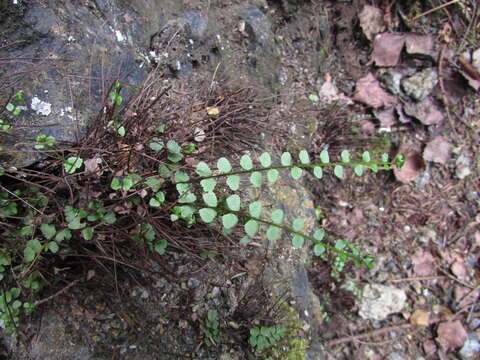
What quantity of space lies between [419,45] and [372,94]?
565mm

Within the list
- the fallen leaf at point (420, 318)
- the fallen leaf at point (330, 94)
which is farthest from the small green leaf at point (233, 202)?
the fallen leaf at point (420, 318)

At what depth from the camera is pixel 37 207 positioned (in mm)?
1565

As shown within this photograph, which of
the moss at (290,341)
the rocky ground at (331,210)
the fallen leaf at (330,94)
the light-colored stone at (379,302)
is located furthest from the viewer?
the fallen leaf at (330,94)

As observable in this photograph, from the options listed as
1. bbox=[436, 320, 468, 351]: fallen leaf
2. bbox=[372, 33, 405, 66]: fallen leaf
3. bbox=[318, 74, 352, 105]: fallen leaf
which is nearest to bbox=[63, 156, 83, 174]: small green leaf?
bbox=[318, 74, 352, 105]: fallen leaf

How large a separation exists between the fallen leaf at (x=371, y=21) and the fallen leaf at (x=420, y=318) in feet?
7.02

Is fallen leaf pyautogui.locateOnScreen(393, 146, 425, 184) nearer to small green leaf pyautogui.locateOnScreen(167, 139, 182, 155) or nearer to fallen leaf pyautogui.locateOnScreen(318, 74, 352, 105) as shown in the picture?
fallen leaf pyautogui.locateOnScreen(318, 74, 352, 105)

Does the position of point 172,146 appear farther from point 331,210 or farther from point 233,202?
point 331,210

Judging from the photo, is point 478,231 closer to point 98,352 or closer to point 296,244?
point 296,244

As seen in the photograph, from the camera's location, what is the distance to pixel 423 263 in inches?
116

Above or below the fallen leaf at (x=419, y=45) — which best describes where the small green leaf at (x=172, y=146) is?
above

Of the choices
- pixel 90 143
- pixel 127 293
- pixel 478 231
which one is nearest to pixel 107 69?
pixel 90 143

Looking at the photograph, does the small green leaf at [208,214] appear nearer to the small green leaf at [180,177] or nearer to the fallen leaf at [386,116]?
the small green leaf at [180,177]

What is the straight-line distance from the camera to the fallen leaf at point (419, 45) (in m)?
3.14

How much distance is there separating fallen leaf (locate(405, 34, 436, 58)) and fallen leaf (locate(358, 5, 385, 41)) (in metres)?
0.24
